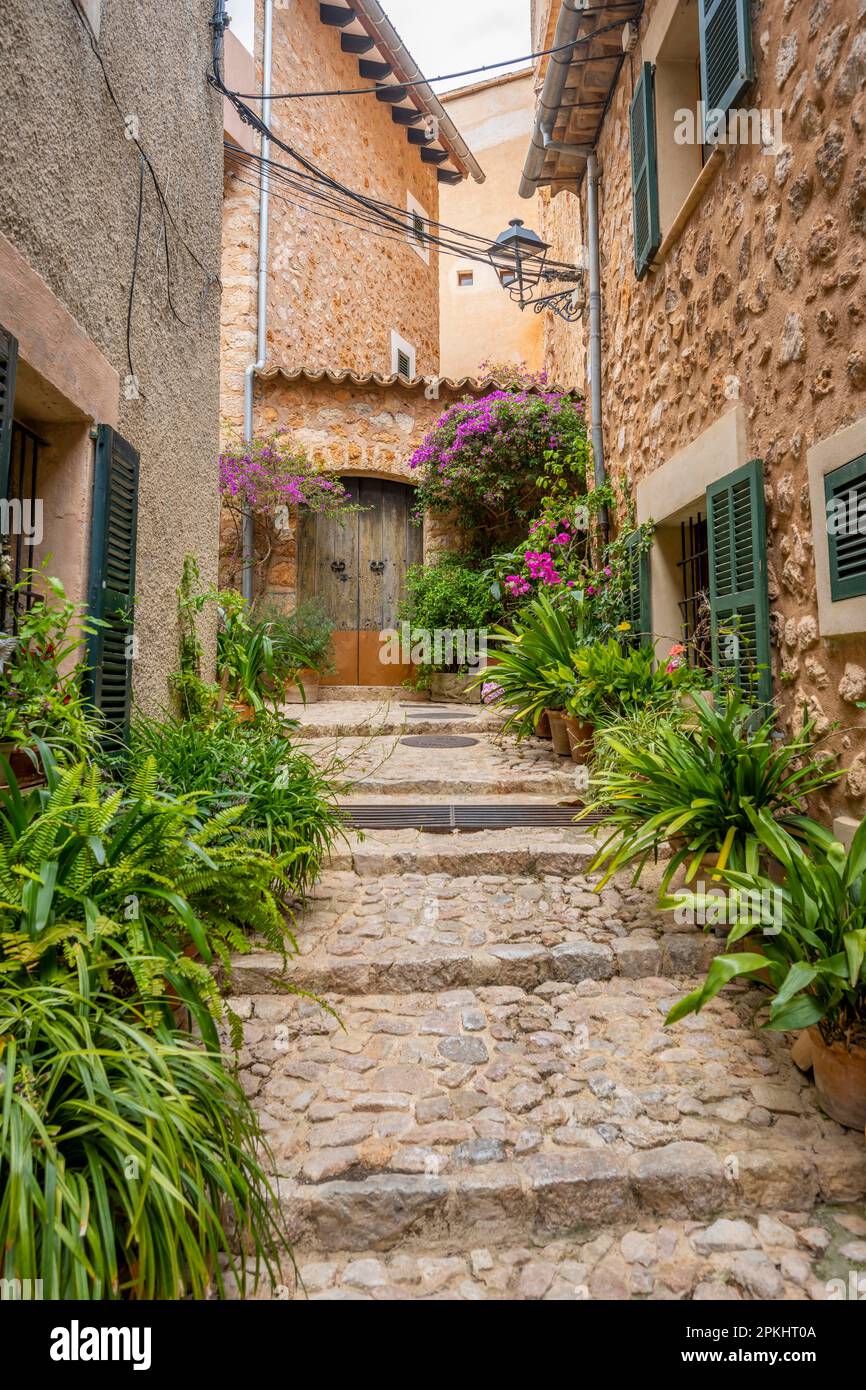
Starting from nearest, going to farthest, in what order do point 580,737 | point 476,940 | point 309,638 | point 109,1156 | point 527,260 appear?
point 109,1156, point 476,940, point 580,737, point 527,260, point 309,638

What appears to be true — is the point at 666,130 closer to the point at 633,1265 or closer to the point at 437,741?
the point at 437,741

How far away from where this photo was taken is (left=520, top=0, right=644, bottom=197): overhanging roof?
15.1ft

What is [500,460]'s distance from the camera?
285 inches

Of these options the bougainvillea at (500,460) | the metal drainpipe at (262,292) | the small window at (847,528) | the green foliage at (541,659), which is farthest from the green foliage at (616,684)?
the metal drainpipe at (262,292)

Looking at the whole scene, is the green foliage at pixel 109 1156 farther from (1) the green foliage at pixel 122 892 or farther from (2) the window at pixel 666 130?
(2) the window at pixel 666 130

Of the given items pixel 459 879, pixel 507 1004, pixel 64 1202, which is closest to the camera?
pixel 64 1202

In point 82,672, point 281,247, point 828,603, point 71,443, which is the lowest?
point 82,672

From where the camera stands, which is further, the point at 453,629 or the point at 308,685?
the point at 308,685

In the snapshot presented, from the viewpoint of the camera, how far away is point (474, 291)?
14.2 meters

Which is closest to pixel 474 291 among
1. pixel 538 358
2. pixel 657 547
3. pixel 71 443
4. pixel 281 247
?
pixel 538 358

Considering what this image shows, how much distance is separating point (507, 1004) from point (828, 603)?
1764 mm

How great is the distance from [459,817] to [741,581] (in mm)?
1738

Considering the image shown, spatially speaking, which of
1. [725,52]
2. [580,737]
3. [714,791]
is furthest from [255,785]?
[725,52]
